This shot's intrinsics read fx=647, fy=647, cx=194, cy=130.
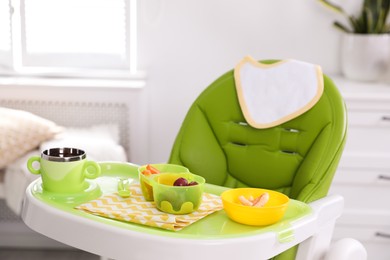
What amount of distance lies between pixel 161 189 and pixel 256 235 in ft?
0.81

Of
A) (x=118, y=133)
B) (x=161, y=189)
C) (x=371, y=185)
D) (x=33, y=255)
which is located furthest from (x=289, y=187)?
(x=33, y=255)

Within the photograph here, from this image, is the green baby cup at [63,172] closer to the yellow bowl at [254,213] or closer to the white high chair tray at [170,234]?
the white high chair tray at [170,234]

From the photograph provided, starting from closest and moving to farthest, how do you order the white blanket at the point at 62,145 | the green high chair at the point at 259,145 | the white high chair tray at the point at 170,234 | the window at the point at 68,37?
the white high chair tray at the point at 170,234 < the green high chair at the point at 259,145 < the white blanket at the point at 62,145 < the window at the point at 68,37

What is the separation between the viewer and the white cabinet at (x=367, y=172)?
8.80ft

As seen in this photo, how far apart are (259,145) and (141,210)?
69 cm

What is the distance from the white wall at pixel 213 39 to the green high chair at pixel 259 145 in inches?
37.9

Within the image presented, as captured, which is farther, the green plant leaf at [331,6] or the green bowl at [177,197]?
the green plant leaf at [331,6]

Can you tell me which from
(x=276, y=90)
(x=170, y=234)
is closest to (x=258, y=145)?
(x=276, y=90)

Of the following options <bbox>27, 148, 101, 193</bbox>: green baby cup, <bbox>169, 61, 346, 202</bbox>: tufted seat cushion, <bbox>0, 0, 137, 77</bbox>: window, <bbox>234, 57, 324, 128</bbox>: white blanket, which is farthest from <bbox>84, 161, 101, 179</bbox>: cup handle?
<bbox>0, 0, 137, 77</bbox>: window

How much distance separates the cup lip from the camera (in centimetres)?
152

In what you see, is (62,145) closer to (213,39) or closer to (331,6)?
(213,39)

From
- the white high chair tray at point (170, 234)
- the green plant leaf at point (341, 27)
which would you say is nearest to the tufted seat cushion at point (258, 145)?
the white high chair tray at point (170, 234)

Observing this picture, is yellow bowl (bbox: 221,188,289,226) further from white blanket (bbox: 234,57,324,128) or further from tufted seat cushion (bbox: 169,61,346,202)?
white blanket (bbox: 234,57,324,128)

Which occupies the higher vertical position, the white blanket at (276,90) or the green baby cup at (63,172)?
the white blanket at (276,90)
